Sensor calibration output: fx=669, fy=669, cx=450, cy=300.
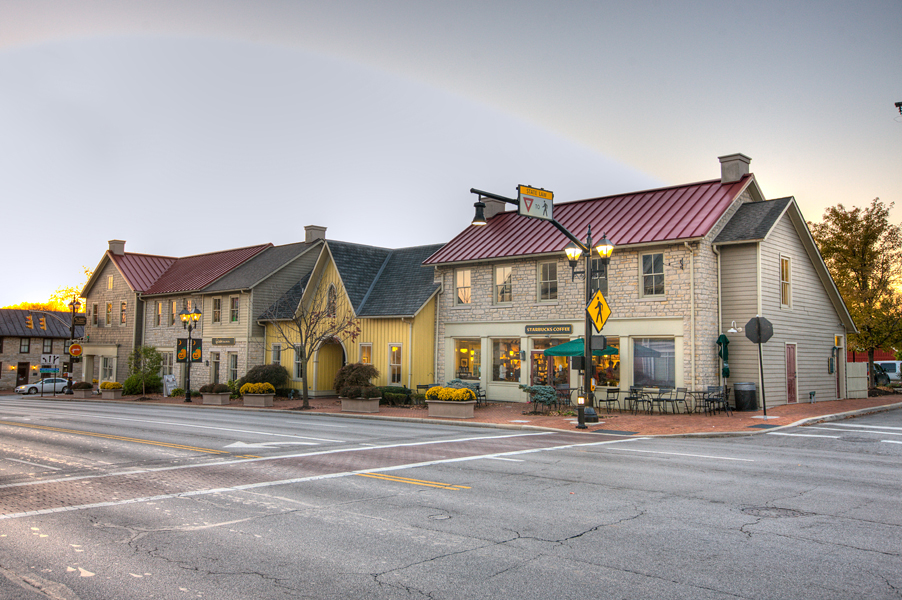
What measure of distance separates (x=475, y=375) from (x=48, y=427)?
16.1m

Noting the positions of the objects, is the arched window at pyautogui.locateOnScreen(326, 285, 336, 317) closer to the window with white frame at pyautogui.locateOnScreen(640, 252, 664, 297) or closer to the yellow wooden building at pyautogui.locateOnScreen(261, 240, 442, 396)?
the yellow wooden building at pyautogui.locateOnScreen(261, 240, 442, 396)

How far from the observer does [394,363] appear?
100 ft

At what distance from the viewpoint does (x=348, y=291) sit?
107 ft

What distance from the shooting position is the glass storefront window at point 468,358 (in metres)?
29.1

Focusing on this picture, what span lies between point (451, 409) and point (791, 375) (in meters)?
13.3

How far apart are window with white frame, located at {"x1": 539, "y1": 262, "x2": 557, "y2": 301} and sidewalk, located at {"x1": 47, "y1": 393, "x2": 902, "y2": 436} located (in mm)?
4513

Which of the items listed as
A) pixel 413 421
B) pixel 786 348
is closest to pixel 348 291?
pixel 413 421

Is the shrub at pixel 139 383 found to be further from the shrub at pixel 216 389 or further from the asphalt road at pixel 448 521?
the asphalt road at pixel 448 521

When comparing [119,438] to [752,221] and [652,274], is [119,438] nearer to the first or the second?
[652,274]

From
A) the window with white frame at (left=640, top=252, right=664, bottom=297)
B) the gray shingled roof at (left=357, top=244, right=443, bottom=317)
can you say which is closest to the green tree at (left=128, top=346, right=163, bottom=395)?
the gray shingled roof at (left=357, top=244, right=443, bottom=317)

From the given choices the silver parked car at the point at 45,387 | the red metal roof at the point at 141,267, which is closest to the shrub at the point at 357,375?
the red metal roof at the point at 141,267

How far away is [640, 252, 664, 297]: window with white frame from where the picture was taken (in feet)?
78.2

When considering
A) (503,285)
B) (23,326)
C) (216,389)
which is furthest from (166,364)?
(23,326)

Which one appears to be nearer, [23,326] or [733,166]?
[733,166]
